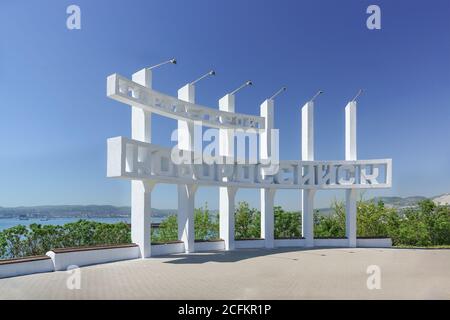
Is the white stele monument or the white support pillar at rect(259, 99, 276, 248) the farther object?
the white support pillar at rect(259, 99, 276, 248)

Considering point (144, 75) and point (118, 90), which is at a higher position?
point (144, 75)

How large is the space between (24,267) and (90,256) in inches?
107

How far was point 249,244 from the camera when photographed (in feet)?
74.4

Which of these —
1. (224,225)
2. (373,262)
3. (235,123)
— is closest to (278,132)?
(235,123)

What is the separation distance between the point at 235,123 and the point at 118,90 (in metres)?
7.87

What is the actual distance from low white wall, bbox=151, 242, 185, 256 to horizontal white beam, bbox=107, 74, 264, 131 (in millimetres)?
5846

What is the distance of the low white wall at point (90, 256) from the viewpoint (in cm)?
1419

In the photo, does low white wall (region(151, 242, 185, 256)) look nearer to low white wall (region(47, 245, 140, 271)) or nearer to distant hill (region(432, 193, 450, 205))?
low white wall (region(47, 245, 140, 271))

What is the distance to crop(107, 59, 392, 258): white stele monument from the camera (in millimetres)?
16922

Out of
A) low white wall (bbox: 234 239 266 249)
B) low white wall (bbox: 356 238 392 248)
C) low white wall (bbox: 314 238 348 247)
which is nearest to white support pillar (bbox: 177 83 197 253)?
low white wall (bbox: 234 239 266 249)

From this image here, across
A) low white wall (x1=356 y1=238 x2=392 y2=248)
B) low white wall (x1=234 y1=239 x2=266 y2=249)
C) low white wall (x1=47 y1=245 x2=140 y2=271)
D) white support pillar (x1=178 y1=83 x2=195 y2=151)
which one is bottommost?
low white wall (x1=356 y1=238 x2=392 y2=248)

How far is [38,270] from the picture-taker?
13.6 meters

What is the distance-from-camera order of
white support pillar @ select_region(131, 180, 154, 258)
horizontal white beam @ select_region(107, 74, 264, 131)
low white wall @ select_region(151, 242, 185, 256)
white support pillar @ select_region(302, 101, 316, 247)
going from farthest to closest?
white support pillar @ select_region(302, 101, 316, 247) → low white wall @ select_region(151, 242, 185, 256) → white support pillar @ select_region(131, 180, 154, 258) → horizontal white beam @ select_region(107, 74, 264, 131)
